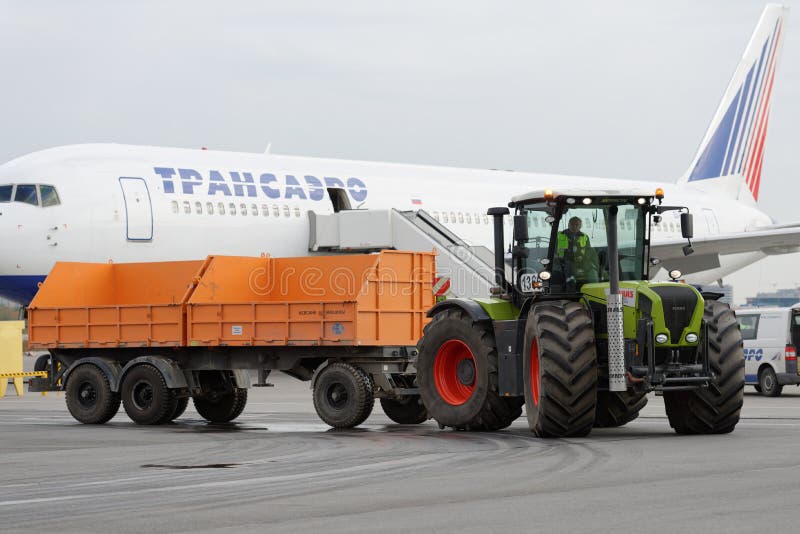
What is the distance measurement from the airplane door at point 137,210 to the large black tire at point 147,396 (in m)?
7.72

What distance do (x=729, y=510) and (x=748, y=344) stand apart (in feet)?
61.4

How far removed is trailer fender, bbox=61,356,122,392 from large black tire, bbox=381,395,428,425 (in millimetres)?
3537

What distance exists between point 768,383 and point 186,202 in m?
11.3

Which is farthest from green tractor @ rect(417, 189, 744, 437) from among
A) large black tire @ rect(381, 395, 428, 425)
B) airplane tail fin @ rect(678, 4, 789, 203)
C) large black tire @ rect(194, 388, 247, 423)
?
airplane tail fin @ rect(678, 4, 789, 203)

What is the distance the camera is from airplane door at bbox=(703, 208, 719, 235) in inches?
1582

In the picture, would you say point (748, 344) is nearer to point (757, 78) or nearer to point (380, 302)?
point (380, 302)

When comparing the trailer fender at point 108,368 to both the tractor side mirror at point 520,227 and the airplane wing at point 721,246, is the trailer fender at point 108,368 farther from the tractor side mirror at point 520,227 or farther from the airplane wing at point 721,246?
the airplane wing at point 721,246

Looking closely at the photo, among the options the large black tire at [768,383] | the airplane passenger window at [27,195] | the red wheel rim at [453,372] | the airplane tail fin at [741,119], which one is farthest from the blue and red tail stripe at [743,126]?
the red wheel rim at [453,372]

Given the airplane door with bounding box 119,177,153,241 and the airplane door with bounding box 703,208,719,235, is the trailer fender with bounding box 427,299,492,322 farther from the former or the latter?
the airplane door with bounding box 703,208,719,235

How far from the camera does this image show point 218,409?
19.6m

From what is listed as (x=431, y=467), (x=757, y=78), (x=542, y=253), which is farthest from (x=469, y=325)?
(x=757, y=78)

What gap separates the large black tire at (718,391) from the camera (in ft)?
49.4

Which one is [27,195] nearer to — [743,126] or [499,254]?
[499,254]

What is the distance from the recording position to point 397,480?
427 inches
